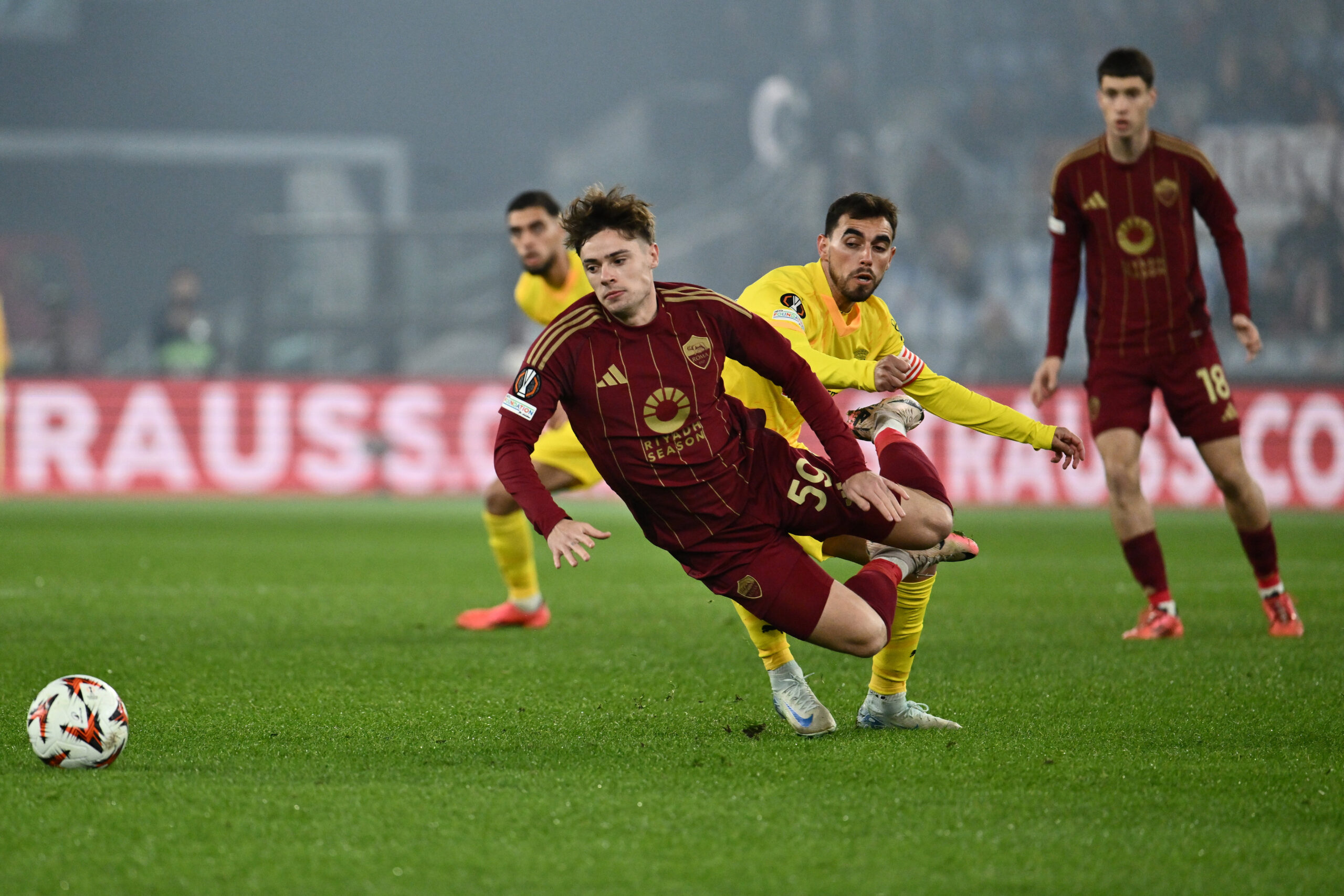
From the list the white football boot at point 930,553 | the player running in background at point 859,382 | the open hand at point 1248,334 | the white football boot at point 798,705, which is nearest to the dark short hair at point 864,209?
the player running in background at point 859,382

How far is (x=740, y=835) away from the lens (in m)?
3.09

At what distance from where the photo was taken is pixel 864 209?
176 inches

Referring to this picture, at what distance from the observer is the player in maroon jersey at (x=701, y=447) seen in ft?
13.1

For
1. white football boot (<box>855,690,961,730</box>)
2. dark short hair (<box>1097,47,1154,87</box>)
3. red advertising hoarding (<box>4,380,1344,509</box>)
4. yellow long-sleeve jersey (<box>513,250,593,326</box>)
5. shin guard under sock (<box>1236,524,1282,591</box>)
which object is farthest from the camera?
red advertising hoarding (<box>4,380,1344,509</box>)

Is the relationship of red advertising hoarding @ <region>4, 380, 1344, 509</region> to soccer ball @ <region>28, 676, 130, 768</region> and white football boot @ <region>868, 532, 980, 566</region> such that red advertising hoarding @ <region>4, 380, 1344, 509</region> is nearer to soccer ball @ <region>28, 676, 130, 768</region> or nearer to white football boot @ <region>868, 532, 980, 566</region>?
white football boot @ <region>868, 532, 980, 566</region>

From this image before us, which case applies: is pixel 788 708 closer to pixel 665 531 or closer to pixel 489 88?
pixel 665 531

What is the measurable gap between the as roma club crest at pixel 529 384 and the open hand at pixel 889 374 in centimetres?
92

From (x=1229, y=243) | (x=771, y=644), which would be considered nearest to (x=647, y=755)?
(x=771, y=644)

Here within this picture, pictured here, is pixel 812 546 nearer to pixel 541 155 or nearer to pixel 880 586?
pixel 880 586

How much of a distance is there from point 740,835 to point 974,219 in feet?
52.0

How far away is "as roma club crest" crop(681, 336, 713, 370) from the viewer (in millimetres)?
4102

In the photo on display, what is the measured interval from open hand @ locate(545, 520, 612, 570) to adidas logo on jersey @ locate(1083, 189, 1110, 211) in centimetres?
340

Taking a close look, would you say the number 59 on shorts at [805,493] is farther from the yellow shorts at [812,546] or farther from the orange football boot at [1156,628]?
the orange football boot at [1156,628]

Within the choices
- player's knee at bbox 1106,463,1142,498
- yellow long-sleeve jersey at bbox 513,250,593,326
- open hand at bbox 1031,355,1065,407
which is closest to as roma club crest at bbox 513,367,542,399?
open hand at bbox 1031,355,1065,407
